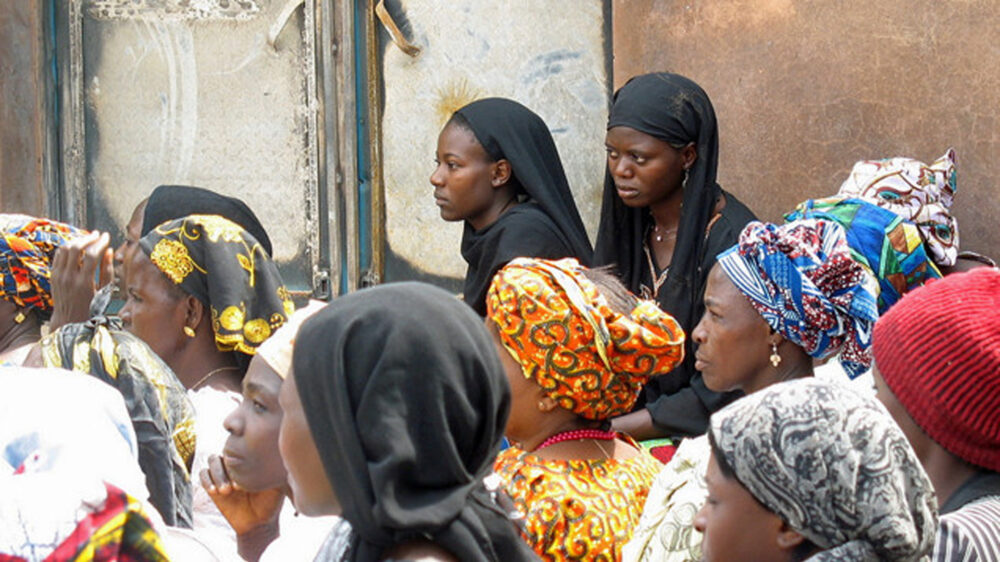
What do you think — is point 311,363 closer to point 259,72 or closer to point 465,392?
point 465,392

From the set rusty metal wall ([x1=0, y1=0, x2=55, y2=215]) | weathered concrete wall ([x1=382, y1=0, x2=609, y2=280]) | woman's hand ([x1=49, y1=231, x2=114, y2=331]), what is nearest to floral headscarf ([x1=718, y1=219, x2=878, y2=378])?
woman's hand ([x1=49, y1=231, x2=114, y2=331])

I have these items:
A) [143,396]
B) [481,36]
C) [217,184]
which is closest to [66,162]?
[217,184]

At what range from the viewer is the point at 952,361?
279cm

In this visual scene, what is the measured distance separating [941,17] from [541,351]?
2.41 metres

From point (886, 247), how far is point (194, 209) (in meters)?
2.49

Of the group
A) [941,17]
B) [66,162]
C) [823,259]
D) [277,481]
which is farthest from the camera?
[66,162]

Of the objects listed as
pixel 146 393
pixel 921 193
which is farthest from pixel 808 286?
pixel 146 393

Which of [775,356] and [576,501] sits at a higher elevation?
[775,356]

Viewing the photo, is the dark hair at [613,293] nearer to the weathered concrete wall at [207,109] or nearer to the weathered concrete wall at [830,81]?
the weathered concrete wall at [830,81]

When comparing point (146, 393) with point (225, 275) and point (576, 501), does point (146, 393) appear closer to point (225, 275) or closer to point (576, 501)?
point (225, 275)

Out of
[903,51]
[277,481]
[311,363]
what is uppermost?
[903,51]

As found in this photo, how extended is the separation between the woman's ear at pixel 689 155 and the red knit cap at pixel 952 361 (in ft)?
7.45

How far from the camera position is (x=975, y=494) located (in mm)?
2859

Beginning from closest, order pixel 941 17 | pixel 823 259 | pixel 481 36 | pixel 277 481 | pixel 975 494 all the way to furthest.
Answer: pixel 975 494, pixel 277 481, pixel 823 259, pixel 941 17, pixel 481 36
